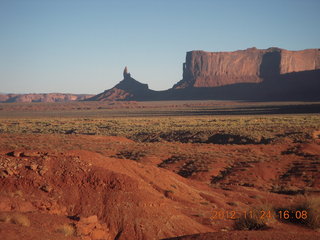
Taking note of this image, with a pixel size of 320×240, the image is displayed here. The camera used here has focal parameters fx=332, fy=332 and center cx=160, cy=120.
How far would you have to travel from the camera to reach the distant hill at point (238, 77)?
148m

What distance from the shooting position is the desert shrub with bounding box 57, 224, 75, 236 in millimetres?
7289

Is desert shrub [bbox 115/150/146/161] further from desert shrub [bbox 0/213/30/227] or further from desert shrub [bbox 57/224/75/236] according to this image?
desert shrub [bbox 0/213/30/227]

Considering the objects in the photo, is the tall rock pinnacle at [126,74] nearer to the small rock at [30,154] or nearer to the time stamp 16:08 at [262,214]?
the small rock at [30,154]

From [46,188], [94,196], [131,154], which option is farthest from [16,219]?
[131,154]

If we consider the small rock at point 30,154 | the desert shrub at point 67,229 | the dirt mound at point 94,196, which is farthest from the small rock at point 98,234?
the small rock at point 30,154

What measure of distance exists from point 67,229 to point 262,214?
16.5ft

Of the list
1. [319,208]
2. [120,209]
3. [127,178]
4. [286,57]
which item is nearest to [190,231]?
[120,209]

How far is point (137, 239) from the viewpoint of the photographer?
27.1 ft

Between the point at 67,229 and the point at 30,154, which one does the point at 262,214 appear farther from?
the point at 30,154

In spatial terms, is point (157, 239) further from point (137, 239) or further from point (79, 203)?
point (79, 203)

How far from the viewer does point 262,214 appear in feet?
29.1

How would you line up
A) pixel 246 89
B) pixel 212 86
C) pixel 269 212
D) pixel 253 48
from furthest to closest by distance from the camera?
pixel 253 48
pixel 212 86
pixel 246 89
pixel 269 212

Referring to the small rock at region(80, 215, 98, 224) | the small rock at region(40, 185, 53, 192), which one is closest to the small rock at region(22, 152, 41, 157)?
the small rock at region(40, 185, 53, 192)

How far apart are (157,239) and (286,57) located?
556 ft
